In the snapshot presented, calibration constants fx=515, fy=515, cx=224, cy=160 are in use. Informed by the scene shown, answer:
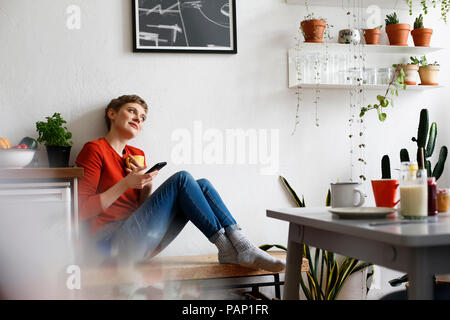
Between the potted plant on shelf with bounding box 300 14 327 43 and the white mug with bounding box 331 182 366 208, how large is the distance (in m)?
1.56

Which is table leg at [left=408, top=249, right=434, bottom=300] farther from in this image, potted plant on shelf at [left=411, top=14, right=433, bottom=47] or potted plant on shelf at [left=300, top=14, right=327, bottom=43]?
potted plant on shelf at [left=411, top=14, right=433, bottom=47]

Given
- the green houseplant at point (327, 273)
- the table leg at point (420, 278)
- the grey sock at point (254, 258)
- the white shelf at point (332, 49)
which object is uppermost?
the white shelf at point (332, 49)

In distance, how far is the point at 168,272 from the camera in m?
2.34

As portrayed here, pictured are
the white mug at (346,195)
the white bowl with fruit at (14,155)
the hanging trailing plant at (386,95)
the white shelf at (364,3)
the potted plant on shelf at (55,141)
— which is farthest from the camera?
the white shelf at (364,3)

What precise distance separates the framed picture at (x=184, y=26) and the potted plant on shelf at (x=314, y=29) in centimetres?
41

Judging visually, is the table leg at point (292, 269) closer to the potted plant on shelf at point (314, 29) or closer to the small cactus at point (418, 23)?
the potted plant on shelf at point (314, 29)

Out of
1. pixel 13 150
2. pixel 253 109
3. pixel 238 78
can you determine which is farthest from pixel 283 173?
pixel 13 150

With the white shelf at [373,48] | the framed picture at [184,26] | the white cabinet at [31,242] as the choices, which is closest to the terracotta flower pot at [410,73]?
the white shelf at [373,48]

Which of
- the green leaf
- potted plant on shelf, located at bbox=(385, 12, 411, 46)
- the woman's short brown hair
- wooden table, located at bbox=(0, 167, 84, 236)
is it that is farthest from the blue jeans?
potted plant on shelf, located at bbox=(385, 12, 411, 46)

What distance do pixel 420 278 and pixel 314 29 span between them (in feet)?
6.97

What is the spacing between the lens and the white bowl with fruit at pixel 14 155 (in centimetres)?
231

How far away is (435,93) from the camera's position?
325 centimetres

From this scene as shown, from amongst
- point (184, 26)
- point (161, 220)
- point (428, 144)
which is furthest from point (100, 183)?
point (428, 144)
